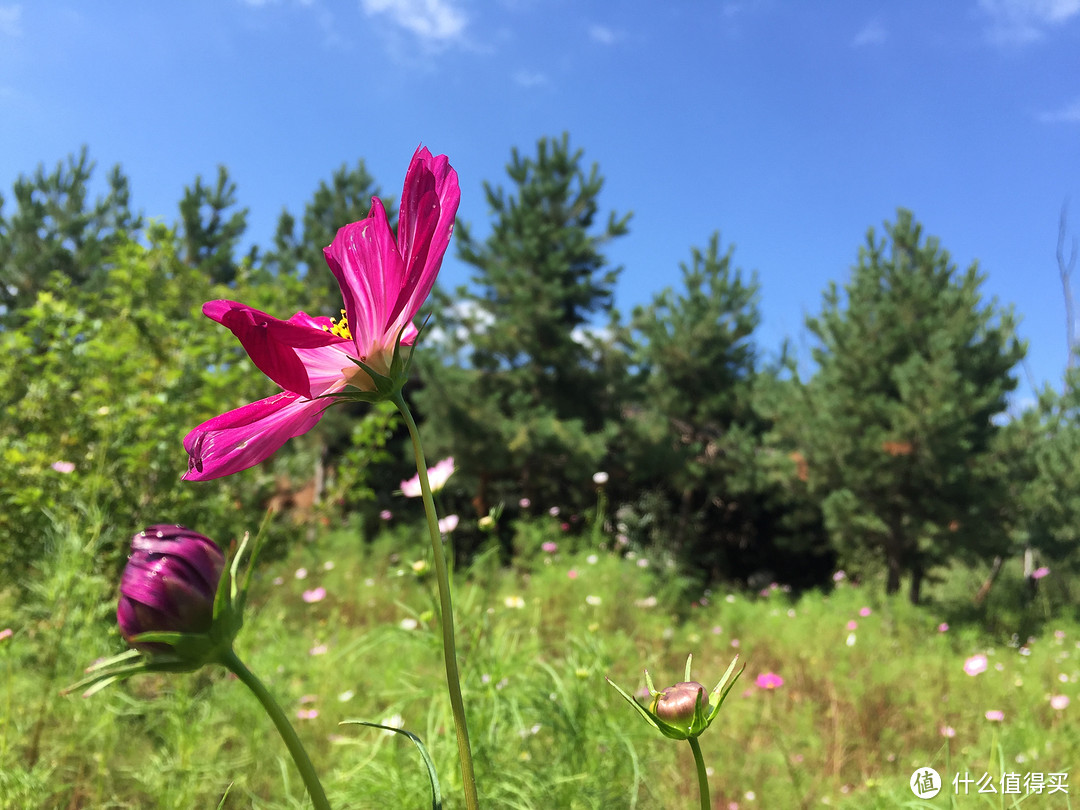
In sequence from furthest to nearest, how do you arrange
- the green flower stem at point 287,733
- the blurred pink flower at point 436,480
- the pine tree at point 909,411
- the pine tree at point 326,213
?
the pine tree at point 326,213 → the pine tree at point 909,411 → the blurred pink flower at point 436,480 → the green flower stem at point 287,733

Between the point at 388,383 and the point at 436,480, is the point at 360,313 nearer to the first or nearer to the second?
the point at 388,383

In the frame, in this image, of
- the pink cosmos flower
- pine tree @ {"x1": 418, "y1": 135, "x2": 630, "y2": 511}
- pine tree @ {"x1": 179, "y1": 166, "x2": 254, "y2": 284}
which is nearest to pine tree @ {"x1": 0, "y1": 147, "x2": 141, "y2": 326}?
pine tree @ {"x1": 179, "y1": 166, "x2": 254, "y2": 284}

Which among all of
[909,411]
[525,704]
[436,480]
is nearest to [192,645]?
[436,480]

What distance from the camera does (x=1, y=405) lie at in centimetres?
260

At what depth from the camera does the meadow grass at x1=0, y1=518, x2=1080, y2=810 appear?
43.7 inches

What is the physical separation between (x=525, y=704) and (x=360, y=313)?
3.72 ft

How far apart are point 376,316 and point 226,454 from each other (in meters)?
0.12

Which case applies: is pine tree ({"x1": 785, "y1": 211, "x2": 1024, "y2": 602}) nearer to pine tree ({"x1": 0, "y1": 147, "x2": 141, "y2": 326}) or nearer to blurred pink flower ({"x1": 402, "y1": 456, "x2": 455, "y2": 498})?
blurred pink flower ({"x1": 402, "y1": 456, "x2": 455, "y2": 498})

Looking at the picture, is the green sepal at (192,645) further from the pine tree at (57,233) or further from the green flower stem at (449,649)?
the pine tree at (57,233)

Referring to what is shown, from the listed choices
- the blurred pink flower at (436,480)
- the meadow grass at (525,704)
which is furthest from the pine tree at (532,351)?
the blurred pink flower at (436,480)

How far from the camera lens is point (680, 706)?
349 mm

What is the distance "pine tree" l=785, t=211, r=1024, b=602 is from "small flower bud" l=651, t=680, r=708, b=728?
4938mm

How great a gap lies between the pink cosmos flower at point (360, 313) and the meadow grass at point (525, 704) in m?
0.18

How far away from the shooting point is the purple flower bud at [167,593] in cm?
31
